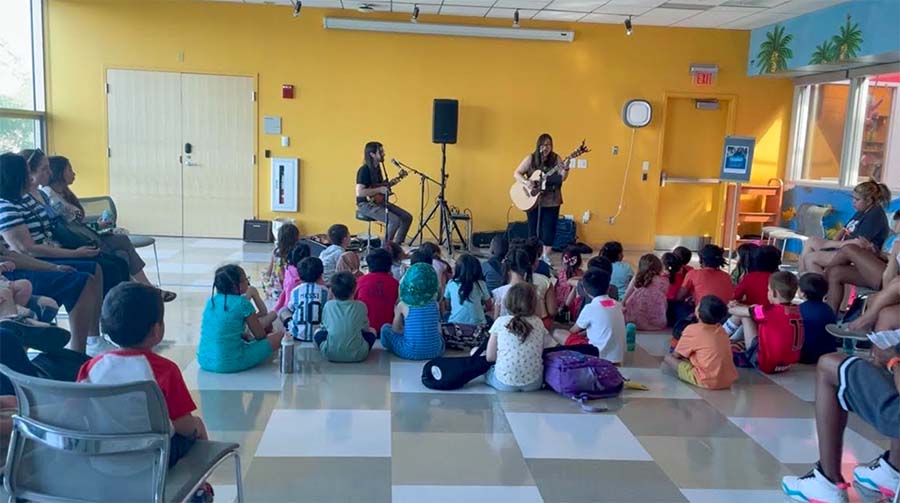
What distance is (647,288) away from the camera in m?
5.46

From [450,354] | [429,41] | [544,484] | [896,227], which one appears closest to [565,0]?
[429,41]

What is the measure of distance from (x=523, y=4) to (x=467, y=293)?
5035 mm

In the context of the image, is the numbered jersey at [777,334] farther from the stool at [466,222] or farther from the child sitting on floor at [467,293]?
the stool at [466,222]

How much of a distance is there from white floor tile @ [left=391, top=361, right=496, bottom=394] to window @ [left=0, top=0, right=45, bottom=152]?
6142mm

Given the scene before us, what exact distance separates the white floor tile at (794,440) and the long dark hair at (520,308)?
1191 millimetres

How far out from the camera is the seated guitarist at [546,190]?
7.83m

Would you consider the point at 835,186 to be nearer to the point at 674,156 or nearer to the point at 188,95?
the point at 674,156

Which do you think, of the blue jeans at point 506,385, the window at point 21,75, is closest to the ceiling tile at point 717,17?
the blue jeans at point 506,385

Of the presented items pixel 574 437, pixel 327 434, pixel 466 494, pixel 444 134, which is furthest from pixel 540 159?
pixel 466 494

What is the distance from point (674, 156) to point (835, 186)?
82.9 inches

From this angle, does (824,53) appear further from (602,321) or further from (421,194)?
(602,321)

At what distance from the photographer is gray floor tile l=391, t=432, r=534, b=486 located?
293 cm

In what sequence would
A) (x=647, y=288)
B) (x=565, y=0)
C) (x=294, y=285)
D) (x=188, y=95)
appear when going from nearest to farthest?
(x=294, y=285), (x=647, y=288), (x=565, y=0), (x=188, y=95)

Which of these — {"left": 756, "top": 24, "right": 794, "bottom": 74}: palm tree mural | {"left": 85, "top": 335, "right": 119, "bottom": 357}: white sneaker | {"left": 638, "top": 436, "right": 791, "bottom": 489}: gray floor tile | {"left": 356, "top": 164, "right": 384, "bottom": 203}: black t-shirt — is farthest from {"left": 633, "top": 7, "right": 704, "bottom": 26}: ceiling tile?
{"left": 85, "top": 335, "right": 119, "bottom": 357}: white sneaker
